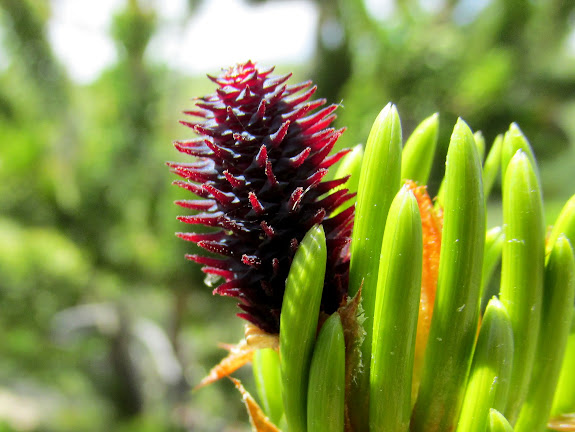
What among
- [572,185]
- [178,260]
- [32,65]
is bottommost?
[178,260]

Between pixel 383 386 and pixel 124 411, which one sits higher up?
pixel 383 386

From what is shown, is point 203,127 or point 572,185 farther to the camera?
point 572,185

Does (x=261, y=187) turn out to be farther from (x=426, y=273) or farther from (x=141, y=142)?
(x=141, y=142)

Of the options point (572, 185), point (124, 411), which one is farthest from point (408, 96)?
point (124, 411)

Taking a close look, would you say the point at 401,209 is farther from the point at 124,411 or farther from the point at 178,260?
the point at 124,411

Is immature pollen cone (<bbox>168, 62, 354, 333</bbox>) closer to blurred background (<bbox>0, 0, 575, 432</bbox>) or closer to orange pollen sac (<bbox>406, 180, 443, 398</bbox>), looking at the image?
orange pollen sac (<bbox>406, 180, 443, 398</bbox>)

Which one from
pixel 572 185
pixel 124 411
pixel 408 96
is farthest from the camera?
pixel 124 411

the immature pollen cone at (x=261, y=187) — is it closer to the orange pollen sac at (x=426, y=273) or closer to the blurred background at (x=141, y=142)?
the orange pollen sac at (x=426, y=273)

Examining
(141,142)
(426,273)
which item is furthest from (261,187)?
(141,142)

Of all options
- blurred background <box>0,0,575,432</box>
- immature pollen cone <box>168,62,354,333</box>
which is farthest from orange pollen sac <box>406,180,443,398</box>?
blurred background <box>0,0,575,432</box>
